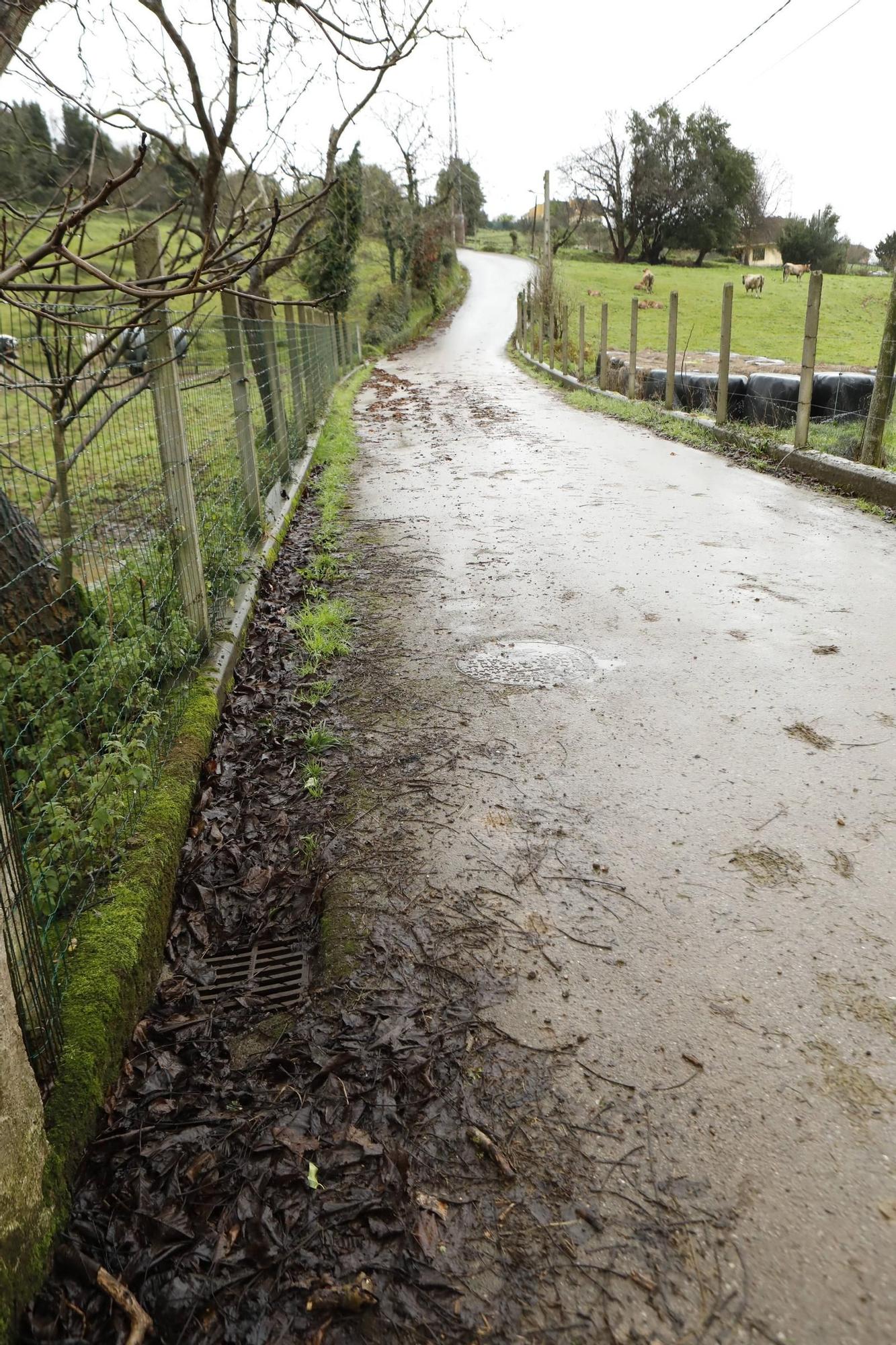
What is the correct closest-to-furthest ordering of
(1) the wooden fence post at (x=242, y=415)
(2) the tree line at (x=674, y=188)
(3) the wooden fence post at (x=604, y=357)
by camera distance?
(1) the wooden fence post at (x=242, y=415), (3) the wooden fence post at (x=604, y=357), (2) the tree line at (x=674, y=188)

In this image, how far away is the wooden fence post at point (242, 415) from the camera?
241 inches

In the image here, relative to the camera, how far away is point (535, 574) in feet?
21.7

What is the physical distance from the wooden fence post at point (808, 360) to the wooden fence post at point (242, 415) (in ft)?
18.5

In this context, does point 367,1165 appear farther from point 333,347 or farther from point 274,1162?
point 333,347

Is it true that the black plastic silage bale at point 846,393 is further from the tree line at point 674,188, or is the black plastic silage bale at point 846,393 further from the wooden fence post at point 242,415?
the tree line at point 674,188

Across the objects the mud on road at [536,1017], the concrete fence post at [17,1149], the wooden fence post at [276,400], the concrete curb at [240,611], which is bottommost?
the mud on road at [536,1017]

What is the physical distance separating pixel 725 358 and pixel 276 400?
6.11m

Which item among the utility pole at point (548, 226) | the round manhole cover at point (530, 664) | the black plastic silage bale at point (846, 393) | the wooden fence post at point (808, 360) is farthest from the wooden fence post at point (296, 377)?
the utility pole at point (548, 226)

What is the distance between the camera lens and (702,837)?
3.31 metres

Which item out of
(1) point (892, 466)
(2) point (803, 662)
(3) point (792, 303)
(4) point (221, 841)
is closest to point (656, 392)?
(1) point (892, 466)

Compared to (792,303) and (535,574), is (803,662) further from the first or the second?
(792,303)

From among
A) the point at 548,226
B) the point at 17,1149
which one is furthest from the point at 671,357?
the point at 548,226

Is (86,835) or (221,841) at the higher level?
(86,835)

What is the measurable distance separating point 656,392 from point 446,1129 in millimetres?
16397
